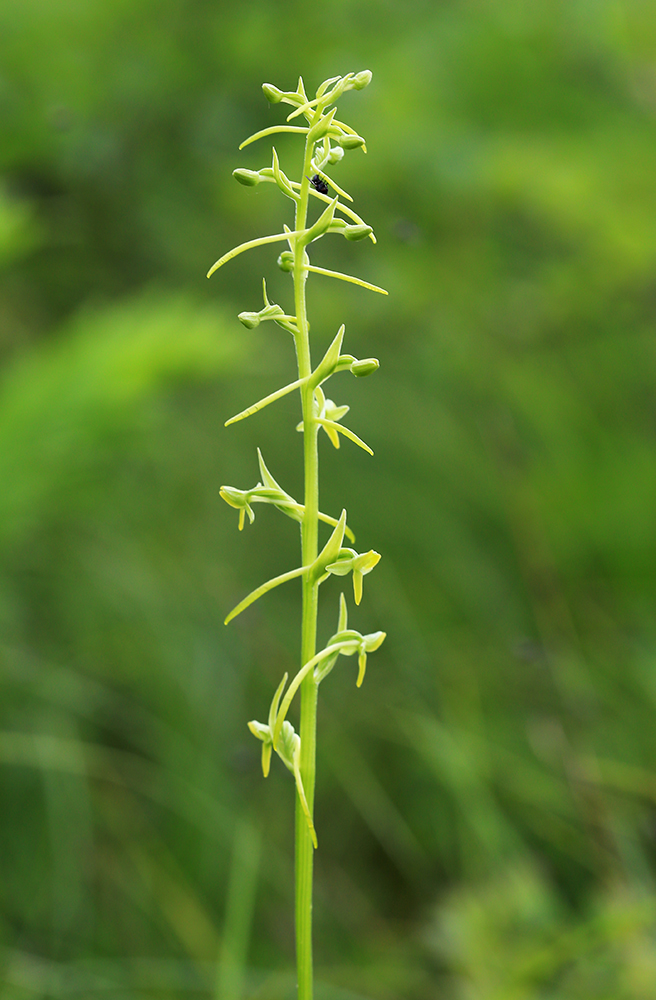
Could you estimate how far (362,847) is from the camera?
2.87 metres

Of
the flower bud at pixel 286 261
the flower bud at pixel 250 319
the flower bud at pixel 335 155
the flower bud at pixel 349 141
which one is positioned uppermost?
the flower bud at pixel 335 155

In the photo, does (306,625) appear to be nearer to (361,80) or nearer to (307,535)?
(307,535)

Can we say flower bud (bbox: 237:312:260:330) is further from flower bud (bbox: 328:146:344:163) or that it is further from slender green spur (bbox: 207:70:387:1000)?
flower bud (bbox: 328:146:344:163)

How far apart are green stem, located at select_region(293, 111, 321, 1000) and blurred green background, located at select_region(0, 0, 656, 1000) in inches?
39.5

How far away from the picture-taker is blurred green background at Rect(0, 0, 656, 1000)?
2.19m

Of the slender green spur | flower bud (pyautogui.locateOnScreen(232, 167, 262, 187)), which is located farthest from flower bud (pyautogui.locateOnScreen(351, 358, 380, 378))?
flower bud (pyautogui.locateOnScreen(232, 167, 262, 187))

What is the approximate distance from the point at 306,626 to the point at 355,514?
9.81 ft

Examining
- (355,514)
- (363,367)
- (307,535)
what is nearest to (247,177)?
(363,367)

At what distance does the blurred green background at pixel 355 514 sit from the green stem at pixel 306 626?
3.29 ft

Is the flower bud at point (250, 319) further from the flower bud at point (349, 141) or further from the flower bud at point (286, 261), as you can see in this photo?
the flower bud at point (349, 141)

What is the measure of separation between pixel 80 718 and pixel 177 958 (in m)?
0.95

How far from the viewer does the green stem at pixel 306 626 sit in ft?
2.18

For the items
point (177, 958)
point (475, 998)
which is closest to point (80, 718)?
point (177, 958)

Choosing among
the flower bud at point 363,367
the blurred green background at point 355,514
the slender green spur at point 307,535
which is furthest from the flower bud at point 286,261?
the blurred green background at point 355,514
